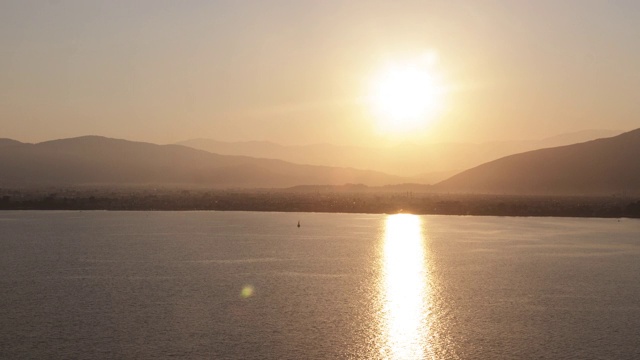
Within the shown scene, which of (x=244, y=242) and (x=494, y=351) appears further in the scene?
(x=244, y=242)

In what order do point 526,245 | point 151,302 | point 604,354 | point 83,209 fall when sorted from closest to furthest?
point 604,354, point 151,302, point 526,245, point 83,209

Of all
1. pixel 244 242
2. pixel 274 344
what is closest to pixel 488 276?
pixel 274 344

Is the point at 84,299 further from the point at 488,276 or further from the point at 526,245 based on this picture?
the point at 526,245

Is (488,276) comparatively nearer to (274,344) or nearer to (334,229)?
(274,344)

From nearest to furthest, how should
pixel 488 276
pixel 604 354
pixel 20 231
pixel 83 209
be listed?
pixel 604 354
pixel 488 276
pixel 20 231
pixel 83 209

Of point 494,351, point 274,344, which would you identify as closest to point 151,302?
point 274,344

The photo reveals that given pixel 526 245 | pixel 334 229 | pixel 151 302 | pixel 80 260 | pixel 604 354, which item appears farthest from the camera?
pixel 334 229
